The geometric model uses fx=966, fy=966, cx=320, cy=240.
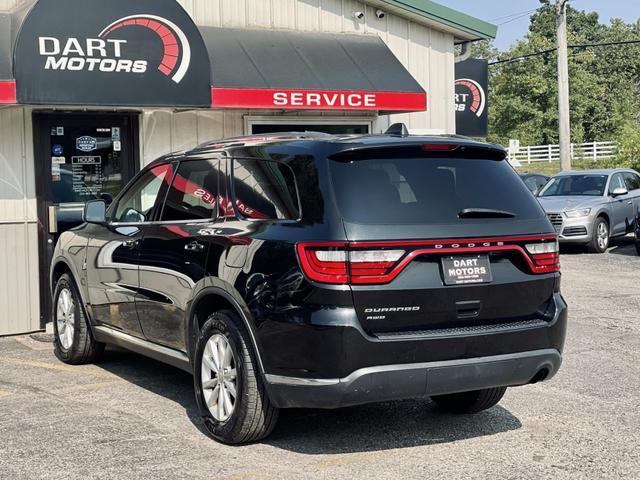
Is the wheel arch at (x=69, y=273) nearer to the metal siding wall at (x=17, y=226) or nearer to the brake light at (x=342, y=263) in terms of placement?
the metal siding wall at (x=17, y=226)

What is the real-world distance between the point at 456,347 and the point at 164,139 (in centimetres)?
688

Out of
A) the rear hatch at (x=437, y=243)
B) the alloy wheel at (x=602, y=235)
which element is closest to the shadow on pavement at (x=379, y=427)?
the rear hatch at (x=437, y=243)

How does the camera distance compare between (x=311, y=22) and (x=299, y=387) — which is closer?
(x=299, y=387)

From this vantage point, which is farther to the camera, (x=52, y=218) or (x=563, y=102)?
(x=563, y=102)

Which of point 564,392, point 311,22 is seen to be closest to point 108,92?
point 311,22

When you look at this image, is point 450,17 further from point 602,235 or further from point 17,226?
point 602,235

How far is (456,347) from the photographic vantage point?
537 centimetres

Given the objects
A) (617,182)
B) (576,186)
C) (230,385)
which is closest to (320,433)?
(230,385)

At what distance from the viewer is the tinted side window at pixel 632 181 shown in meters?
20.7

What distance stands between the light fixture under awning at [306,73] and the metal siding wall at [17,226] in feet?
7.03

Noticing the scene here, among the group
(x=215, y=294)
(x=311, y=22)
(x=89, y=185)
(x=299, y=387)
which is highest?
(x=311, y=22)

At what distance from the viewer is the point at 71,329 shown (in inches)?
333

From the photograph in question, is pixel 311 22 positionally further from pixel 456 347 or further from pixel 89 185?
pixel 456 347

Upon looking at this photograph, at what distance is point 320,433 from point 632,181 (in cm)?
1650
